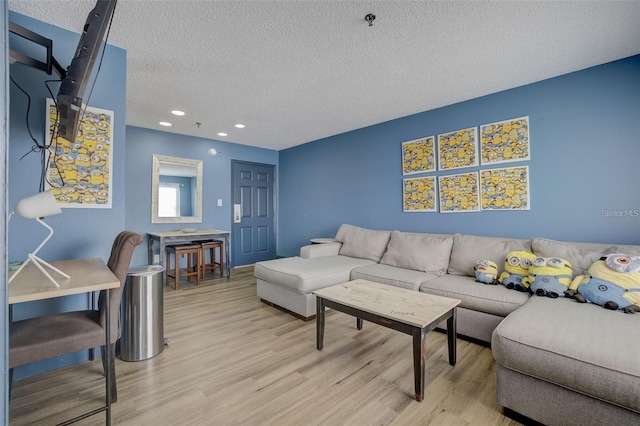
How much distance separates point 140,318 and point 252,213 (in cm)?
363

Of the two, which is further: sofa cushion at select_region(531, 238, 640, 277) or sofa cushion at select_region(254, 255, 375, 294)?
sofa cushion at select_region(254, 255, 375, 294)

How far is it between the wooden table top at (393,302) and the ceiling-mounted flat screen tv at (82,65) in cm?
200

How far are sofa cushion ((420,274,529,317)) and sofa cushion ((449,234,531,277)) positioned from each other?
0.22 m

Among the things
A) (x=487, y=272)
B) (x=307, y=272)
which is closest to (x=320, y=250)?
(x=307, y=272)

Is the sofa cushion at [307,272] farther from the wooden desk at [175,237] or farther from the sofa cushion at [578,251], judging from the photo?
the sofa cushion at [578,251]

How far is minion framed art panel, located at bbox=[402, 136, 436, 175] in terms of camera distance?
3561mm

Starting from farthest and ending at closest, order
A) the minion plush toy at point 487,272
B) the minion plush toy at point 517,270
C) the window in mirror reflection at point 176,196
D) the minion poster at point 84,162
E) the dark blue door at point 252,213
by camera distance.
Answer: the dark blue door at point 252,213
the window in mirror reflection at point 176,196
the minion plush toy at point 487,272
the minion plush toy at point 517,270
the minion poster at point 84,162

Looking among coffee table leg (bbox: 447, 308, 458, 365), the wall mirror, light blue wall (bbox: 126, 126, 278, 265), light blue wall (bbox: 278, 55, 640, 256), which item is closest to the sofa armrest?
light blue wall (bbox: 278, 55, 640, 256)

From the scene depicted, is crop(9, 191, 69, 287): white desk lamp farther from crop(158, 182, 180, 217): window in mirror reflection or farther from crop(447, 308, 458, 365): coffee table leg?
crop(158, 182, 180, 217): window in mirror reflection

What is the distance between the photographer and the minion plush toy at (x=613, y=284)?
177 centimetres

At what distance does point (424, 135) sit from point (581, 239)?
1986 mm

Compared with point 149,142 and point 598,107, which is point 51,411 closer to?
point 149,142

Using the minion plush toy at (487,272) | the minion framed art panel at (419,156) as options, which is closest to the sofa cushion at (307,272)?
the minion plush toy at (487,272)

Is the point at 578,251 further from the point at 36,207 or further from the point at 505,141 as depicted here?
the point at 36,207
